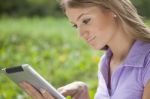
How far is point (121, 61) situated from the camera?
3.32m

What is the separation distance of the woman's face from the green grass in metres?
1.65

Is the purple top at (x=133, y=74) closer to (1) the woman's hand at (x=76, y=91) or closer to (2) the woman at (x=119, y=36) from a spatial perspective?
(2) the woman at (x=119, y=36)

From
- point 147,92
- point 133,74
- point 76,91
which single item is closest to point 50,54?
point 76,91

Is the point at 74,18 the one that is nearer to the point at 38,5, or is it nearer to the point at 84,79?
the point at 84,79

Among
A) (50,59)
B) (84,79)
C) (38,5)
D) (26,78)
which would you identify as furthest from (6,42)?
(38,5)

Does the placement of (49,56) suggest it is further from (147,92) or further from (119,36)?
(147,92)

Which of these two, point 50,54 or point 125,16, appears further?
point 50,54

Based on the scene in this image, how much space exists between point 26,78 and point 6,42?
577 centimetres

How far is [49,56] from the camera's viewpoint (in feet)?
25.9

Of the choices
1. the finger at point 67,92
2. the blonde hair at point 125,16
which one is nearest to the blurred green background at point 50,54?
the finger at point 67,92

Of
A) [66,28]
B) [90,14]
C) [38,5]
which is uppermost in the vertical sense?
[90,14]

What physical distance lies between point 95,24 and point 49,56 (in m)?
4.70

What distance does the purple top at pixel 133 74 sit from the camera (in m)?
3.14

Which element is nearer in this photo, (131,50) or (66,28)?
(131,50)
